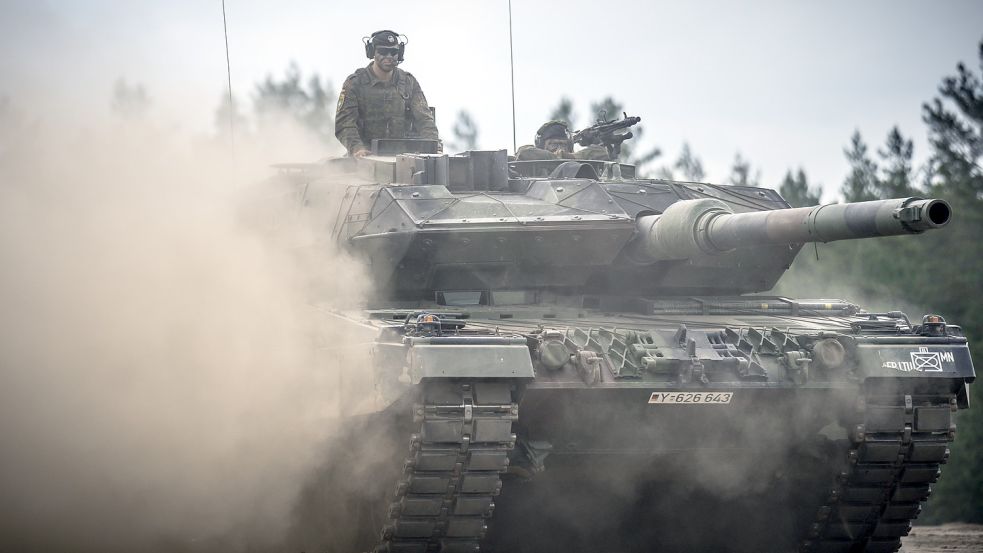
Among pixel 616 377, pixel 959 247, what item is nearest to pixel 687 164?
pixel 959 247

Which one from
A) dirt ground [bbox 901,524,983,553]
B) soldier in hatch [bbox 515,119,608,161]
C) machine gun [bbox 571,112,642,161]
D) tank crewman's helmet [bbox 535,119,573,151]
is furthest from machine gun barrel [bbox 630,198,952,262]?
dirt ground [bbox 901,524,983,553]

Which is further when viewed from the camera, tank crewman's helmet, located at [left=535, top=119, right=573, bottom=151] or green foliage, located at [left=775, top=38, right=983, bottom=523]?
green foliage, located at [left=775, top=38, right=983, bottom=523]

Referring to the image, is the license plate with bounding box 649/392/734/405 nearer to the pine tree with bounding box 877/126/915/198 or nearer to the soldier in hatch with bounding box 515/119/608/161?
the soldier in hatch with bounding box 515/119/608/161

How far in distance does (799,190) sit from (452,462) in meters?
47.8

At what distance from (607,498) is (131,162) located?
657 cm

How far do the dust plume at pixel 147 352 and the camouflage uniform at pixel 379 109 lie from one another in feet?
4.45

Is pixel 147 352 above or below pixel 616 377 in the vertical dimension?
below

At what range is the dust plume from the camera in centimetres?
1384

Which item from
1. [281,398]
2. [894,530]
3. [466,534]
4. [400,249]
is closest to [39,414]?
[281,398]

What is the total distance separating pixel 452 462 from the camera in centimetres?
1110

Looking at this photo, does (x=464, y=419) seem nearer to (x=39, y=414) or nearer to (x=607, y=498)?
(x=607, y=498)

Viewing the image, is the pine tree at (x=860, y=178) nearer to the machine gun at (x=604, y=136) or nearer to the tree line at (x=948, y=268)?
the tree line at (x=948, y=268)

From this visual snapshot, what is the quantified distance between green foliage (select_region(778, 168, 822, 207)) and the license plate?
43.0 metres

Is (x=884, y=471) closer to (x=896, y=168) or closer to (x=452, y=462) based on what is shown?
(x=452, y=462)
